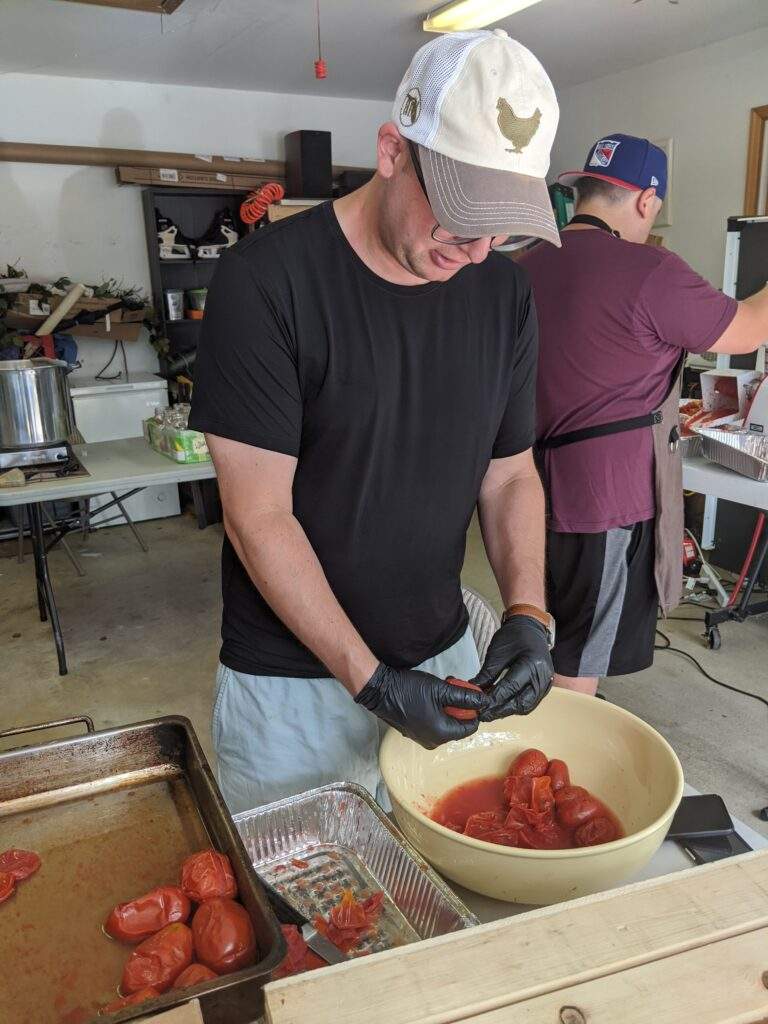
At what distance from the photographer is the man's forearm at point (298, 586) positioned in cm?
105

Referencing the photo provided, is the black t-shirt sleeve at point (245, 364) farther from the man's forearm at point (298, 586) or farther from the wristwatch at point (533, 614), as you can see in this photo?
the wristwatch at point (533, 614)

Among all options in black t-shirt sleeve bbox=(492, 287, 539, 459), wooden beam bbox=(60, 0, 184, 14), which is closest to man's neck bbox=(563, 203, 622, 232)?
black t-shirt sleeve bbox=(492, 287, 539, 459)

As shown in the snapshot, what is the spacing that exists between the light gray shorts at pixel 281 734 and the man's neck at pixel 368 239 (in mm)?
601

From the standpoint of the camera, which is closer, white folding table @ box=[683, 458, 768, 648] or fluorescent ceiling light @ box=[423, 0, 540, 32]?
white folding table @ box=[683, 458, 768, 648]

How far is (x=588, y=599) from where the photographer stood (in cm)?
213

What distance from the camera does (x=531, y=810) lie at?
96cm

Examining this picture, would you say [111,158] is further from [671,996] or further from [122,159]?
[671,996]

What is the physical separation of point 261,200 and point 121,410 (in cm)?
171

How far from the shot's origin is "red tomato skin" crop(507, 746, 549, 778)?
1.03 m

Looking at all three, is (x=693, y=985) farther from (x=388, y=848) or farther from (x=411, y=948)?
(x=388, y=848)

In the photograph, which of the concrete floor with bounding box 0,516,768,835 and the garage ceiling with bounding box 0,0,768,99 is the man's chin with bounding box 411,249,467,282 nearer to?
the concrete floor with bounding box 0,516,768,835

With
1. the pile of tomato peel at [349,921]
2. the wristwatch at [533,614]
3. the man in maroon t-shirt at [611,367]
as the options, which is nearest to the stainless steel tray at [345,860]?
the pile of tomato peel at [349,921]

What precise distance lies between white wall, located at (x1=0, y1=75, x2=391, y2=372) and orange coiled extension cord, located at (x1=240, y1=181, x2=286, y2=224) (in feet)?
1.84

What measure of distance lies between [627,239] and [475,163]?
1.31 m
